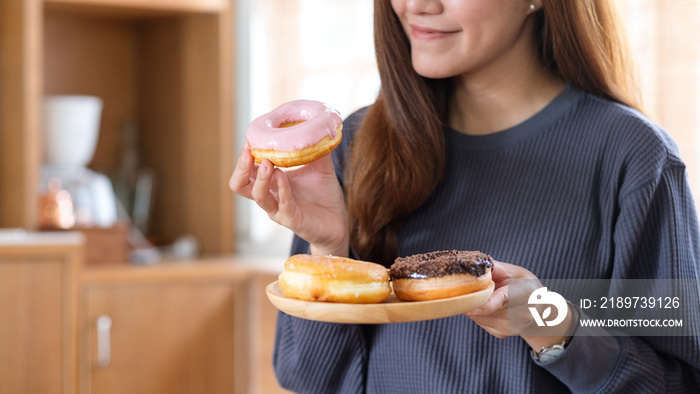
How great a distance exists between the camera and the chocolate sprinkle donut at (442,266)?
819mm

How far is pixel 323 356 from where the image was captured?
3.90ft

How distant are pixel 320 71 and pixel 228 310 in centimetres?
90

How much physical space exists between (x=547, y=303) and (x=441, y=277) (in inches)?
6.7

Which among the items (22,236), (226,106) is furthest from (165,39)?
(22,236)

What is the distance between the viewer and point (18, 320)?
2227 mm

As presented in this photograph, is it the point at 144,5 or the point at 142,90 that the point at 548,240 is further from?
the point at 142,90

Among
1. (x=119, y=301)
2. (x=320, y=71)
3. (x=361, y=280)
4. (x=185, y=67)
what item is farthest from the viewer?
(x=185, y=67)

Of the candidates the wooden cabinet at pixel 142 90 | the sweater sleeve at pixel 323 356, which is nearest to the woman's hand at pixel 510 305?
the sweater sleeve at pixel 323 356

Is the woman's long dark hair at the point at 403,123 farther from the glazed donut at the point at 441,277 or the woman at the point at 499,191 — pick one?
the glazed donut at the point at 441,277

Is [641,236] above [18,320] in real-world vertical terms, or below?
above

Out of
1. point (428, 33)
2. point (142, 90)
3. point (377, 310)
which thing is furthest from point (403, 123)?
point (142, 90)

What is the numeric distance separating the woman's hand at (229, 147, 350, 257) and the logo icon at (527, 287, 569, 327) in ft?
0.86

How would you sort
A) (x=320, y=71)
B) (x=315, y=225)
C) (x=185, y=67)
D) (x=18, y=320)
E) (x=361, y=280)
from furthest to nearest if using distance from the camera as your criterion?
(x=185, y=67) → (x=320, y=71) → (x=18, y=320) → (x=315, y=225) → (x=361, y=280)

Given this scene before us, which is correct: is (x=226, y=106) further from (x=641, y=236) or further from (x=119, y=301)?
(x=641, y=236)
